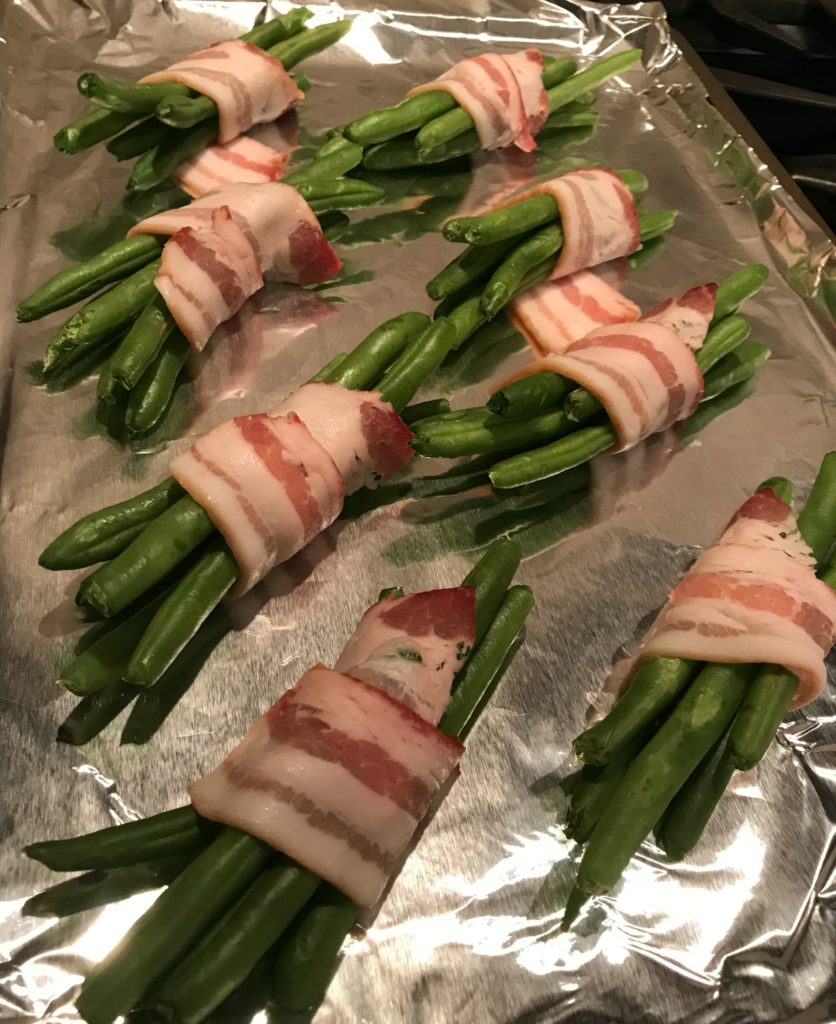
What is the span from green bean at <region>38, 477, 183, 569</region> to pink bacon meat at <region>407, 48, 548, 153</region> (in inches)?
83.2

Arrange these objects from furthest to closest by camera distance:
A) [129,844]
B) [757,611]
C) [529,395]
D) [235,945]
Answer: [529,395], [757,611], [129,844], [235,945]

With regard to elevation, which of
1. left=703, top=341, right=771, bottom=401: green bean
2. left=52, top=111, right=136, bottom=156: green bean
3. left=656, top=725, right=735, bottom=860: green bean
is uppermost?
left=52, top=111, right=136, bottom=156: green bean

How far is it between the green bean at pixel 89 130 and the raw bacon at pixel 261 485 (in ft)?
4.79

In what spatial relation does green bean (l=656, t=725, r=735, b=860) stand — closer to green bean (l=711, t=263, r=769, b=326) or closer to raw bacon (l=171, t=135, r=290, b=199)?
green bean (l=711, t=263, r=769, b=326)

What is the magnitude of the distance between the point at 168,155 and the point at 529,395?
171cm

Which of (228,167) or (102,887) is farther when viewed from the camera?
(228,167)

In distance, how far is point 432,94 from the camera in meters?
3.48

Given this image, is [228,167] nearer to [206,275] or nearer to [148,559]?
[206,275]

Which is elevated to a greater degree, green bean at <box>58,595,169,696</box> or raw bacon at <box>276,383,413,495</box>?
green bean at <box>58,595,169,696</box>

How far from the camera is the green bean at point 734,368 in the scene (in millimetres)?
2961

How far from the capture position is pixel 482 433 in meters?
2.51

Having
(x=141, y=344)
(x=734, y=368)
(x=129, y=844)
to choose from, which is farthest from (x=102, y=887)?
(x=734, y=368)

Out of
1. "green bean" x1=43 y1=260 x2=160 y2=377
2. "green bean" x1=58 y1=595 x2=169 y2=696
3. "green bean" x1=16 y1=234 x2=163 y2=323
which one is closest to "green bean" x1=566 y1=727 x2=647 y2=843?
"green bean" x1=58 y1=595 x2=169 y2=696

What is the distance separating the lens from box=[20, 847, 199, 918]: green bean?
184cm
